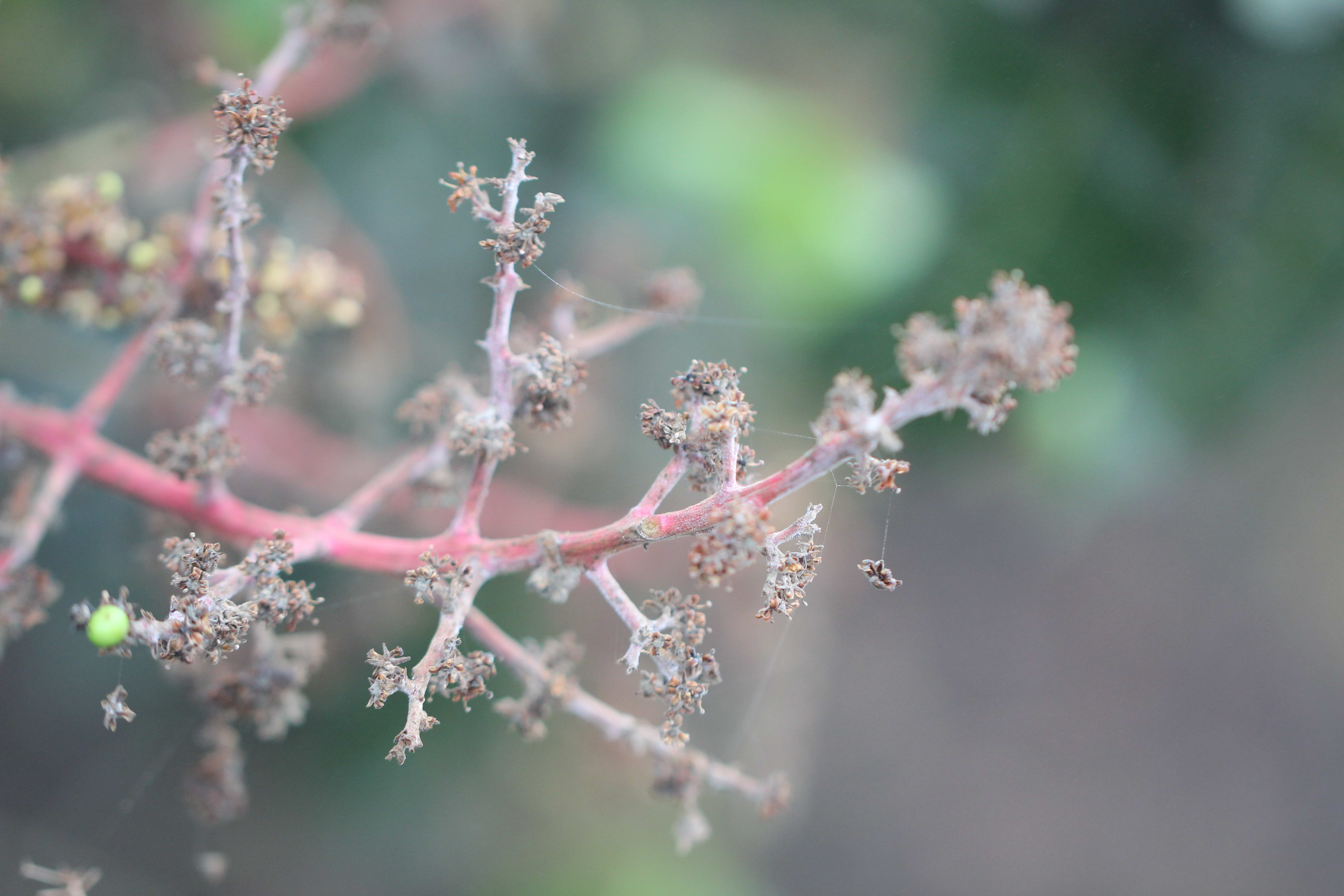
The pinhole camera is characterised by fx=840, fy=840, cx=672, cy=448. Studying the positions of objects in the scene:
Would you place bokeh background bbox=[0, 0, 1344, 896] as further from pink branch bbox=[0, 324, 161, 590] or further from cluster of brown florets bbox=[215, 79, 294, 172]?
cluster of brown florets bbox=[215, 79, 294, 172]

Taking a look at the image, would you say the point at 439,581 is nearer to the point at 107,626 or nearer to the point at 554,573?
the point at 554,573

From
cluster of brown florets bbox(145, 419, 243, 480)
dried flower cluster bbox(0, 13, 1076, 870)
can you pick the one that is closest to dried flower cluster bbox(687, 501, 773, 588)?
dried flower cluster bbox(0, 13, 1076, 870)

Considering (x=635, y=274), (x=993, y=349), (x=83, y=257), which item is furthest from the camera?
(x=635, y=274)

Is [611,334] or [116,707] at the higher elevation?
[611,334]

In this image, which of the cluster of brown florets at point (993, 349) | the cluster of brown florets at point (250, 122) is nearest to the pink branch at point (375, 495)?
the cluster of brown florets at point (250, 122)

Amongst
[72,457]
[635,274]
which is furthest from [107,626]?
[635,274]

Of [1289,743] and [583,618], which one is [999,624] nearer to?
[1289,743]

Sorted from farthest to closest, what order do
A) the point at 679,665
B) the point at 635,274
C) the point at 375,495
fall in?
the point at 635,274 < the point at 375,495 < the point at 679,665
